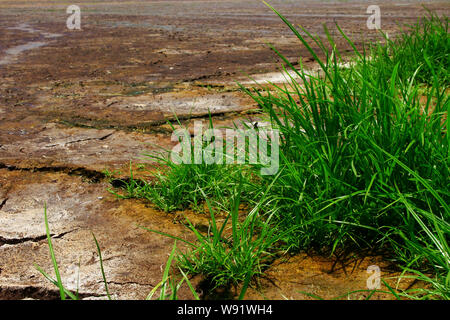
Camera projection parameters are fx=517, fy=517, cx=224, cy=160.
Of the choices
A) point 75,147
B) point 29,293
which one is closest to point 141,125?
point 75,147

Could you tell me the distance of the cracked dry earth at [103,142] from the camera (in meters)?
1.55

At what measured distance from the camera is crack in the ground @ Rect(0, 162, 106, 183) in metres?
2.34

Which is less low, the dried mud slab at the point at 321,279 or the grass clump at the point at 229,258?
the grass clump at the point at 229,258

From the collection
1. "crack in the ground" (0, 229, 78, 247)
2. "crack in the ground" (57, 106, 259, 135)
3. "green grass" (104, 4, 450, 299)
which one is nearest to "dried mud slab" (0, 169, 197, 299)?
"crack in the ground" (0, 229, 78, 247)

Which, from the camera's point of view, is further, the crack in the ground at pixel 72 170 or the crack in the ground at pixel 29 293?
the crack in the ground at pixel 72 170

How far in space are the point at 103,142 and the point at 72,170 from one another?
0.42 meters

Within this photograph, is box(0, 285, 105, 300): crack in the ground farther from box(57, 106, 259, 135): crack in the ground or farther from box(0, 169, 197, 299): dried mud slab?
box(57, 106, 259, 135): crack in the ground

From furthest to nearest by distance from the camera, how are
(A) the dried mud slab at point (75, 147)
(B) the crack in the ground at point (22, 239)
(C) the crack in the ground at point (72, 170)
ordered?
(A) the dried mud slab at point (75, 147) → (C) the crack in the ground at point (72, 170) → (B) the crack in the ground at point (22, 239)

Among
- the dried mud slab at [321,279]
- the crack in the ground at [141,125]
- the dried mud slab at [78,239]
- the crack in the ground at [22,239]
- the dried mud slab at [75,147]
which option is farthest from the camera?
the crack in the ground at [141,125]

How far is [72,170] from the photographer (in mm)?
2410

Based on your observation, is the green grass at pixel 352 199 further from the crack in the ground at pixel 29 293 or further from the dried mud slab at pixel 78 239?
the crack in the ground at pixel 29 293

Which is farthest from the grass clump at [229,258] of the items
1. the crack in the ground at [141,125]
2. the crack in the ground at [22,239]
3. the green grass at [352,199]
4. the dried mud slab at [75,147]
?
the crack in the ground at [141,125]

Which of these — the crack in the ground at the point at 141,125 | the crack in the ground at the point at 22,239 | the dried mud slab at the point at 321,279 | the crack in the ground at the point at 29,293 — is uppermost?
the crack in the ground at the point at 141,125

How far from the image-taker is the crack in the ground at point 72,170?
7.66 ft
